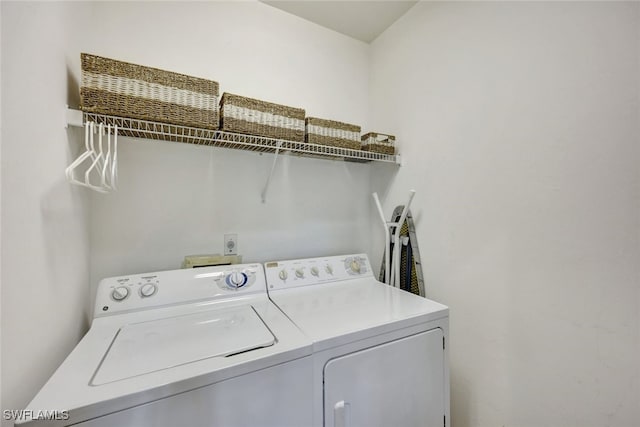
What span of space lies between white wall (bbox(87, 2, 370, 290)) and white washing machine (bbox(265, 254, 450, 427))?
20.5 inches

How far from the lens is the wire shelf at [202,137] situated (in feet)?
3.56

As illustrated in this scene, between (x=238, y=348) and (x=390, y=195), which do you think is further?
(x=390, y=195)

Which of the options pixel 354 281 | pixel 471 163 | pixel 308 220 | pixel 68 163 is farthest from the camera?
pixel 308 220

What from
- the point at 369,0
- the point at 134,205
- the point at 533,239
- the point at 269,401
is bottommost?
the point at 269,401

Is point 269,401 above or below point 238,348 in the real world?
below

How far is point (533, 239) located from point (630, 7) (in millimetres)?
849

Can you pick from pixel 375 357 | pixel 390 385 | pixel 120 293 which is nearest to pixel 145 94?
pixel 120 293

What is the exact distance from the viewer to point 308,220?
1.83 metres

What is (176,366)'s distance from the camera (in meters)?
0.74

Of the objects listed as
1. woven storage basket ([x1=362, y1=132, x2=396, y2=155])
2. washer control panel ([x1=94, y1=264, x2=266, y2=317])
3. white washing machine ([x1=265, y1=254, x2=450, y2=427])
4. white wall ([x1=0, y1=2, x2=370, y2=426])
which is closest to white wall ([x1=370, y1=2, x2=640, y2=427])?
woven storage basket ([x1=362, y1=132, x2=396, y2=155])

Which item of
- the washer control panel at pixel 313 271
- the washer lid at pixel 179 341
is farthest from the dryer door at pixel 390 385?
the washer control panel at pixel 313 271

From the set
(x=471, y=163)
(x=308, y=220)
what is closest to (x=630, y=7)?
(x=471, y=163)

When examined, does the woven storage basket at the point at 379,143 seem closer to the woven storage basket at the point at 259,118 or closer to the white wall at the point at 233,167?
the white wall at the point at 233,167

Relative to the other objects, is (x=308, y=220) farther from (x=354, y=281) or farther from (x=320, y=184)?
(x=354, y=281)
